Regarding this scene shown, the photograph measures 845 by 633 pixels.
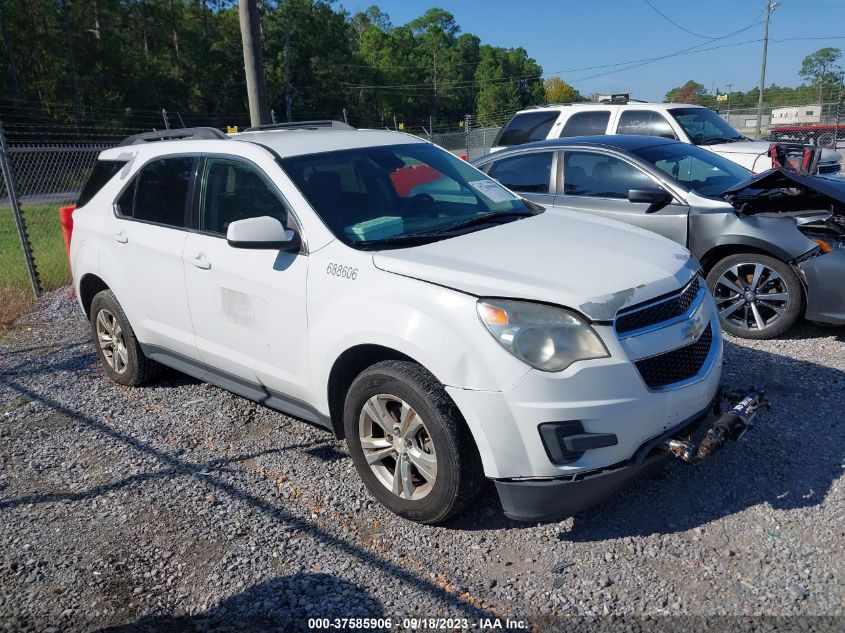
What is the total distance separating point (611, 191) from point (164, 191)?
3820mm

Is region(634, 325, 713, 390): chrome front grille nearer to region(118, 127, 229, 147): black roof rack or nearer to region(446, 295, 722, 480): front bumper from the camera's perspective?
region(446, 295, 722, 480): front bumper

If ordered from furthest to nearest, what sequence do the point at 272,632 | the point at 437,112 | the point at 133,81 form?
the point at 437,112 < the point at 133,81 < the point at 272,632

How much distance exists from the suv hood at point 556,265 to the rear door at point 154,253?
1.68 meters

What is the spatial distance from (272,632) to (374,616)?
0.40m

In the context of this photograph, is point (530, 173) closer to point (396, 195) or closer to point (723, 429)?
point (396, 195)

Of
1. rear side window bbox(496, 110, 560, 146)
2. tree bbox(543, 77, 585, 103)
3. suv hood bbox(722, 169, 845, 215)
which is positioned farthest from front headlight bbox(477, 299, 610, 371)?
tree bbox(543, 77, 585, 103)

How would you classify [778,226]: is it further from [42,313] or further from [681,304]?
[42,313]

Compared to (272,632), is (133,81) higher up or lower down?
higher up

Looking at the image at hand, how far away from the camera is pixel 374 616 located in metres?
2.82

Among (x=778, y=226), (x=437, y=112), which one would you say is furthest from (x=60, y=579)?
(x=437, y=112)

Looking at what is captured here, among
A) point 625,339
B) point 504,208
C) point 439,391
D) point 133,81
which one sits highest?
point 133,81

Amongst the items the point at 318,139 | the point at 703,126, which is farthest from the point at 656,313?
the point at 703,126

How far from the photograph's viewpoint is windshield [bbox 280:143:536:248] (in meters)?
3.68

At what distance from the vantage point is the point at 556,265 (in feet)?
10.6
